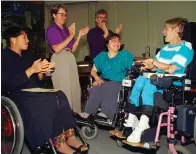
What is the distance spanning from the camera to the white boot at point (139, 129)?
6.62ft

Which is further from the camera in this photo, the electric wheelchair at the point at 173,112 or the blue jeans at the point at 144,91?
the blue jeans at the point at 144,91

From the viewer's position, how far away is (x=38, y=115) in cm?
188

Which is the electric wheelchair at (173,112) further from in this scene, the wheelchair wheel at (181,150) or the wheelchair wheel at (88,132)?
the wheelchair wheel at (88,132)

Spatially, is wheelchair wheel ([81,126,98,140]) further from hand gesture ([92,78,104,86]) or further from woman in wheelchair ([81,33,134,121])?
hand gesture ([92,78,104,86])

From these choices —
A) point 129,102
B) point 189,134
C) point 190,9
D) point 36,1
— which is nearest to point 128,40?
point 190,9

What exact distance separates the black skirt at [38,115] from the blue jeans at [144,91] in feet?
2.10

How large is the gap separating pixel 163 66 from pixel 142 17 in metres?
4.03

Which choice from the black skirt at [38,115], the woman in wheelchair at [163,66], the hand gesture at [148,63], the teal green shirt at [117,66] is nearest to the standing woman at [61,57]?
the teal green shirt at [117,66]

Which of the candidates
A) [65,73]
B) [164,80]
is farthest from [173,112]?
[65,73]

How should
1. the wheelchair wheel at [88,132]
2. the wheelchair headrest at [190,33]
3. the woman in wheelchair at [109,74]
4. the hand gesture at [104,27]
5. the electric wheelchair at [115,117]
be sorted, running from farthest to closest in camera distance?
the hand gesture at [104,27] → the wheelchair wheel at [88,132] → the woman in wheelchair at [109,74] → the electric wheelchair at [115,117] → the wheelchair headrest at [190,33]

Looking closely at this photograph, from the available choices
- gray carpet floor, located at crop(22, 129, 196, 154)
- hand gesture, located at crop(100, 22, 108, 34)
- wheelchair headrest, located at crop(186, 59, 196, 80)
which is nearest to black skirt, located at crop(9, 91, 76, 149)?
gray carpet floor, located at crop(22, 129, 196, 154)

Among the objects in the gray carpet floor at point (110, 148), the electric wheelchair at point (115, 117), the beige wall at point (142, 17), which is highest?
the beige wall at point (142, 17)

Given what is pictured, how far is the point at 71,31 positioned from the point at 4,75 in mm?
865

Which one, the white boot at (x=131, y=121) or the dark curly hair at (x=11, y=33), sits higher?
the dark curly hair at (x=11, y=33)
